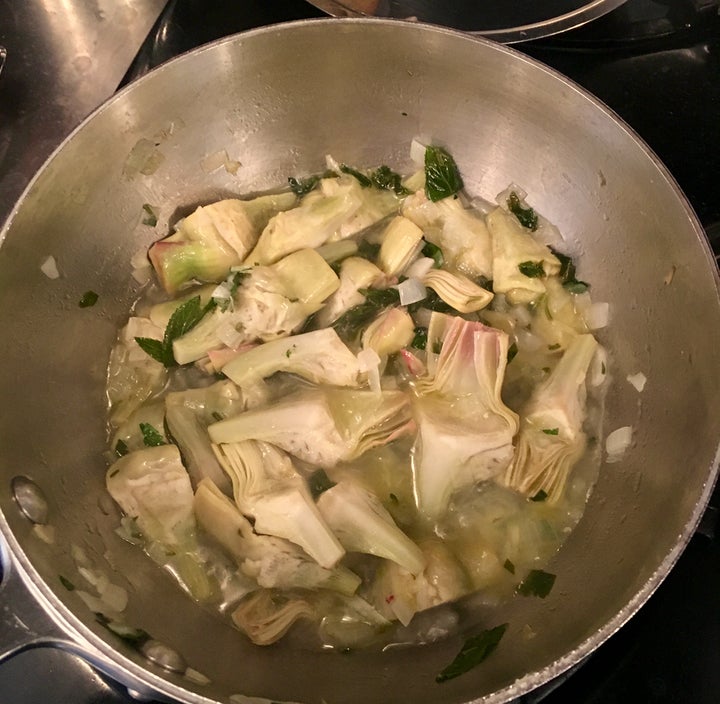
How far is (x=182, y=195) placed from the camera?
178cm

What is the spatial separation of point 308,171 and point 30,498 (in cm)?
106

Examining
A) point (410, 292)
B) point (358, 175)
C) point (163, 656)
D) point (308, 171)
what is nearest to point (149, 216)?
point (308, 171)

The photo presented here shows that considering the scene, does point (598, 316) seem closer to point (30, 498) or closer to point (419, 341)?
point (419, 341)

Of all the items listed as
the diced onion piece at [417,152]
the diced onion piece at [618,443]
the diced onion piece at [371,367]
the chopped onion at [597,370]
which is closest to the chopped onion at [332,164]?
the diced onion piece at [417,152]

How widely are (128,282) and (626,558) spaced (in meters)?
1.28

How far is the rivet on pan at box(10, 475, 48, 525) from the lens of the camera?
129 centimetres

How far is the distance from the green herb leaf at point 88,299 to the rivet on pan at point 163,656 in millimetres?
774

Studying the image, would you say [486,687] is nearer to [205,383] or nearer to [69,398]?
[205,383]

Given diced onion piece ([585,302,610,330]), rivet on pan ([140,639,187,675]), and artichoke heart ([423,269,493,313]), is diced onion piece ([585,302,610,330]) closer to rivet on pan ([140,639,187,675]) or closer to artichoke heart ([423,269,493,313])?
artichoke heart ([423,269,493,313])

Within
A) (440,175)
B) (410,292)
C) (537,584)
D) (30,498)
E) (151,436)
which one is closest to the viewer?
(30,498)

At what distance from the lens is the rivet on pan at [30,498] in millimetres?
1291

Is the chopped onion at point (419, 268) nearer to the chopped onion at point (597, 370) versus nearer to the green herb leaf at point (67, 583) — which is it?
the chopped onion at point (597, 370)

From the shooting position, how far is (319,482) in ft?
4.92

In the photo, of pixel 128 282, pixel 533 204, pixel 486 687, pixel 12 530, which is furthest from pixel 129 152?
pixel 486 687
